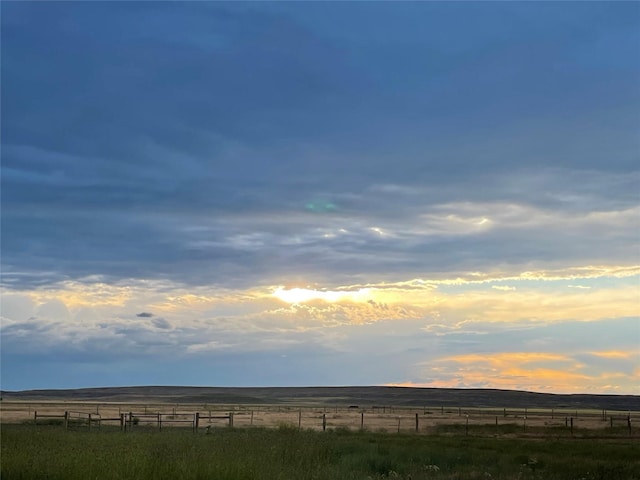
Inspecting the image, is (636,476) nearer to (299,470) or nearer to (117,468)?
(299,470)

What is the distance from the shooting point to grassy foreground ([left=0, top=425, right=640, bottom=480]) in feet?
A: 42.9

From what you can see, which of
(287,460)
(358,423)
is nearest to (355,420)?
(358,423)

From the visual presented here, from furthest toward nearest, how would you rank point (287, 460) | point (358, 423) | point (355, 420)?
point (355, 420)
point (358, 423)
point (287, 460)

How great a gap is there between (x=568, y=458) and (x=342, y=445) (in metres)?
8.40

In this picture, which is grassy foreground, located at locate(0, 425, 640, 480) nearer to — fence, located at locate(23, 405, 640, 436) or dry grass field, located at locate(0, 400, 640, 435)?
fence, located at locate(23, 405, 640, 436)

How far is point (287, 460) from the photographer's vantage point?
17938 mm

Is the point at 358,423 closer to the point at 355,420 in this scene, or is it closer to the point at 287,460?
the point at 355,420

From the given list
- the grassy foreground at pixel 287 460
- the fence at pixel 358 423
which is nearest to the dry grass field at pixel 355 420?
the fence at pixel 358 423

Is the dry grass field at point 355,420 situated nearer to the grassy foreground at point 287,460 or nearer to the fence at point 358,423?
Result: the fence at point 358,423

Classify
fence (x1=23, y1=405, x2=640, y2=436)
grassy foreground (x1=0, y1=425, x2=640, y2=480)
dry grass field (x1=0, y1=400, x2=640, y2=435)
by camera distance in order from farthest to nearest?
dry grass field (x1=0, y1=400, x2=640, y2=435) < fence (x1=23, y1=405, x2=640, y2=436) < grassy foreground (x1=0, y1=425, x2=640, y2=480)

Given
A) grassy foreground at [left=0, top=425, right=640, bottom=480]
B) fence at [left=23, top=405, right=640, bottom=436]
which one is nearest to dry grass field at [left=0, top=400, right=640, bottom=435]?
fence at [left=23, top=405, right=640, bottom=436]

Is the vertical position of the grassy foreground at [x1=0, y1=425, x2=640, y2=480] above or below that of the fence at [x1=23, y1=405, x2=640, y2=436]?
above

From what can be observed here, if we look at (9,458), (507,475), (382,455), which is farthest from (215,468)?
(382,455)

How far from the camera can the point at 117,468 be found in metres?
12.7
